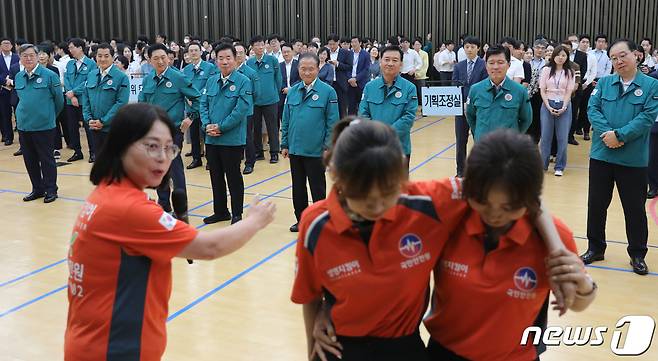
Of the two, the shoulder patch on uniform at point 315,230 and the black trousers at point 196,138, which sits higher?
the shoulder patch on uniform at point 315,230

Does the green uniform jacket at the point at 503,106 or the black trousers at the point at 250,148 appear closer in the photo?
the green uniform jacket at the point at 503,106

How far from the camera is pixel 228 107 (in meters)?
6.02

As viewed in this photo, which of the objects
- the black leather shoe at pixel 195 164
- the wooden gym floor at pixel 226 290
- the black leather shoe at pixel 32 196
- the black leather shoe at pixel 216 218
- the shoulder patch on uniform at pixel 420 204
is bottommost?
the wooden gym floor at pixel 226 290

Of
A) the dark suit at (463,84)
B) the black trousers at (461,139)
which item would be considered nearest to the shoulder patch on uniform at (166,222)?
the dark suit at (463,84)

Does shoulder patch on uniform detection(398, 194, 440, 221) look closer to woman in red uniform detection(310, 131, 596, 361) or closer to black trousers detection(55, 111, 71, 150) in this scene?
woman in red uniform detection(310, 131, 596, 361)

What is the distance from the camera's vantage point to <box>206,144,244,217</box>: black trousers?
6.00 m

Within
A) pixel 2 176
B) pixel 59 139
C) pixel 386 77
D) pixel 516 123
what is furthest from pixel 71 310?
pixel 59 139

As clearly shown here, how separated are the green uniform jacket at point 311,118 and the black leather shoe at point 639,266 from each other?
2.57 m

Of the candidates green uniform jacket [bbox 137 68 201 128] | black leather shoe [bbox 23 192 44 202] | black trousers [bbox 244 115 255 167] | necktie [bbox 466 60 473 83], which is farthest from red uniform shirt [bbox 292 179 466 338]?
black trousers [bbox 244 115 255 167]

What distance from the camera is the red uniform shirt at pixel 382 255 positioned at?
160 centimetres

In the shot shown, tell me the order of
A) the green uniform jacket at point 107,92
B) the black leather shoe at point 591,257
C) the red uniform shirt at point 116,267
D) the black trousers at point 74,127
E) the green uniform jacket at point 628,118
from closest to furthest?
the red uniform shirt at point 116,267, the green uniform jacket at point 628,118, the black leather shoe at point 591,257, the green uniform jacket at point 107,92, the black trousers at point 74,127

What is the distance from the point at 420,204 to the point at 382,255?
0.16 m

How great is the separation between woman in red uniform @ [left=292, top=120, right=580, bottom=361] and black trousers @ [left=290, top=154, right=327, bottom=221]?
12.9ft

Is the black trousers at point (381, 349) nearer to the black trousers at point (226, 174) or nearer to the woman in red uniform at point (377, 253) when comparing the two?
the woman in red uniform at point (377, 253)
